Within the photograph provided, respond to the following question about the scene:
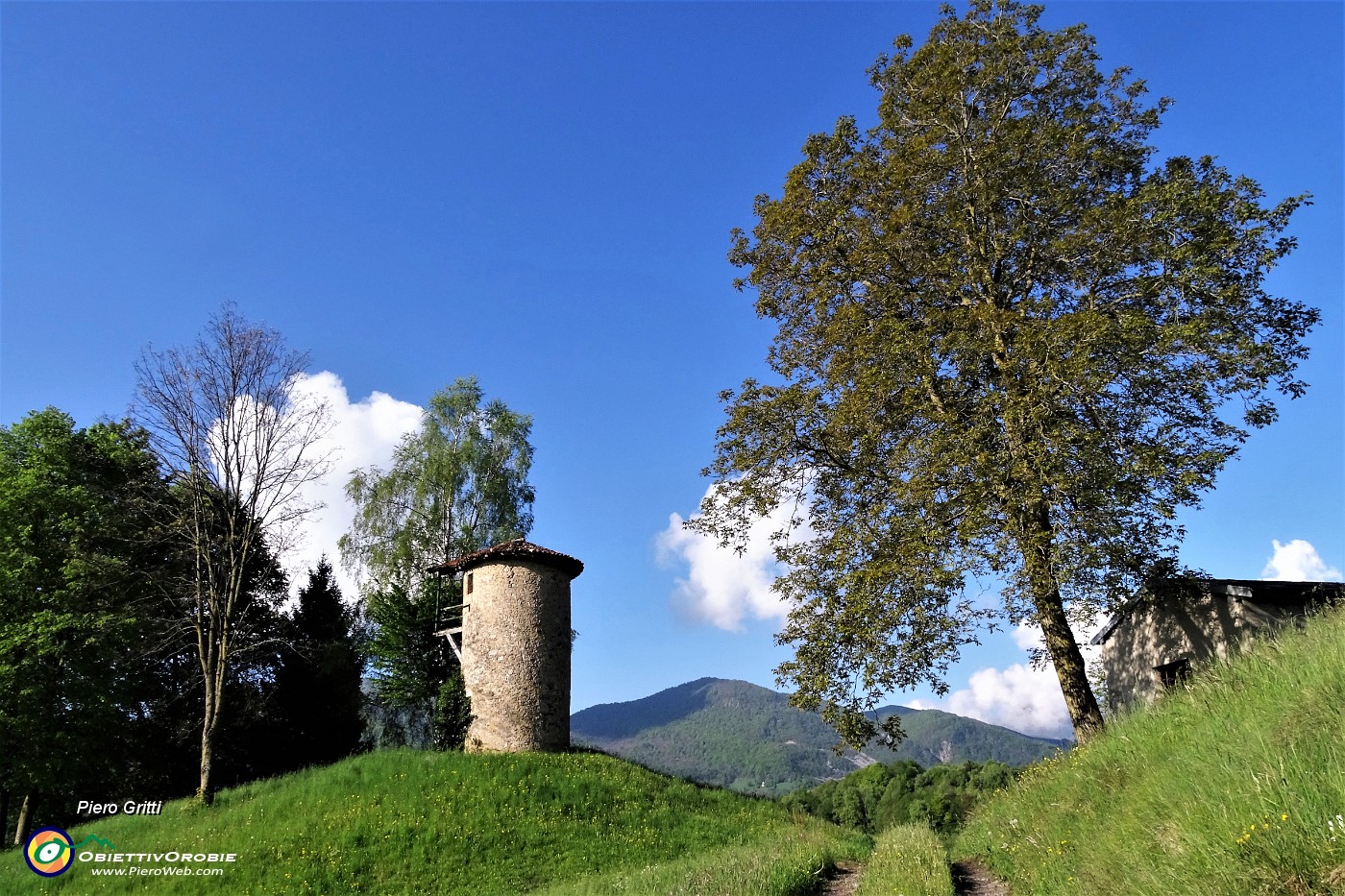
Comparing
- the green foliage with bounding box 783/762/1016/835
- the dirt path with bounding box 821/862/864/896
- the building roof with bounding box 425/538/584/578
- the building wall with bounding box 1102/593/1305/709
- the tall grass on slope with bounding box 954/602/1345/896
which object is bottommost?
the green foliage with bounding box 783/762/1016/835

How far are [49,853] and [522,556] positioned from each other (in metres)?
13.4

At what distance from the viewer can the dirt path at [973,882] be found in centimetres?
827

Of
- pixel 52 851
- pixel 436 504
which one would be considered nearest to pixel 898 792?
pixel 436 504

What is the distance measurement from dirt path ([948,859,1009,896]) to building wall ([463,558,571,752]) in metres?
15.8

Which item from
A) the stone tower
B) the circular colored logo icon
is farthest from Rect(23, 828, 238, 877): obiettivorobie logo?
the stone tower

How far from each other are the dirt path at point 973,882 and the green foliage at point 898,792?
57.1 meters

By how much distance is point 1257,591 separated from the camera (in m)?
14.5

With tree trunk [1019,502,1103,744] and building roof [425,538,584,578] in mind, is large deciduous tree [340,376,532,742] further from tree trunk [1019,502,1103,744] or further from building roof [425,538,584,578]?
tree trunk [1019,502,1103,744]

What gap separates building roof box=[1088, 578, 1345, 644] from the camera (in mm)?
13414

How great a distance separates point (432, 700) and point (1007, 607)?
21861 millimetres

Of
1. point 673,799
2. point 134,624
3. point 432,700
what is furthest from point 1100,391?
point 134,624

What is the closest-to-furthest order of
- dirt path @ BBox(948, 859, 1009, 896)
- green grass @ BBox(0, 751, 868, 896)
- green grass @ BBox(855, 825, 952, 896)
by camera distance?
1. green grass @ BBox(855, 825, 952, 896)
2. dirt path @ BBox(948, 859, 1009, 896)
3. green grass @ BBox(0, 751, 868, 896)

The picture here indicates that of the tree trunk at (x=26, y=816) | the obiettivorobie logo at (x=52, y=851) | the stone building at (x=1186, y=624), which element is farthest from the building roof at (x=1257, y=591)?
the tree trunk at (x=26, y=816)

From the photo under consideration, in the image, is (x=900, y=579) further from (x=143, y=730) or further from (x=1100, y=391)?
(x=143, y=730)
